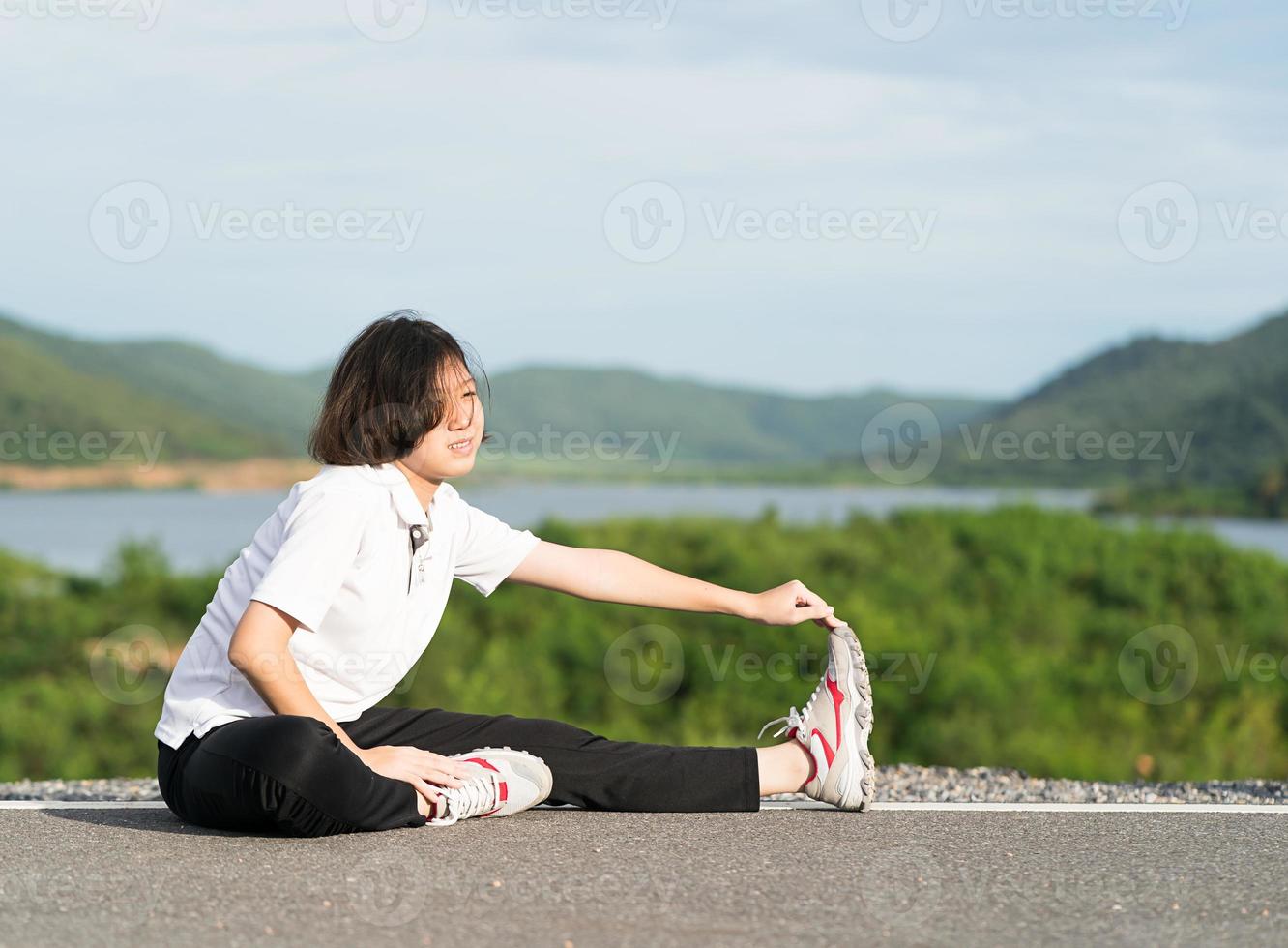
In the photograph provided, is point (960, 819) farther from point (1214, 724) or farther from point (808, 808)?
point (1214, 724)

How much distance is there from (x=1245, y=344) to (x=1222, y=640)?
62.5 ft

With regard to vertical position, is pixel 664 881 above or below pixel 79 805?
above

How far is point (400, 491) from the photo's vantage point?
12.1 feet

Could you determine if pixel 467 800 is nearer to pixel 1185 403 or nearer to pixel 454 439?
pixel 454 439

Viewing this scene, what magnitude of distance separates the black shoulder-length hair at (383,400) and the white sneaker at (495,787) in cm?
84

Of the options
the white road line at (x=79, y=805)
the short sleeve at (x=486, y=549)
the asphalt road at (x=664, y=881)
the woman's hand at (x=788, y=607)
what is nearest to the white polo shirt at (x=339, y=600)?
the short sleeve at (x=486, y=549)

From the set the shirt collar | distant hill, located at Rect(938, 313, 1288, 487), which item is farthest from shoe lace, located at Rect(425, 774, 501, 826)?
distant hill, located at Rect(938, 313, 1288, 487)

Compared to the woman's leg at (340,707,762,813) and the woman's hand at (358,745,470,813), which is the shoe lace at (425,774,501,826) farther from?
the woman's leg at (340,707,762,813)

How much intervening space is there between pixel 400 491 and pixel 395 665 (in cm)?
45

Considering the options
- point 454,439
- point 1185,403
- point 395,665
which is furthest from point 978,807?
point 1185,403

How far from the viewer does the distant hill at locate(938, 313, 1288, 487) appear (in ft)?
133

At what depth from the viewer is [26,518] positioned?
4528 centimetres

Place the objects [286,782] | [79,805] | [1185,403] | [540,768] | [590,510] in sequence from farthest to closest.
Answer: [1185,403]
[590,510]
[79,805]
[540,768]
[286,782]

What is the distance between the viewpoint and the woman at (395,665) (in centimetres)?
345
